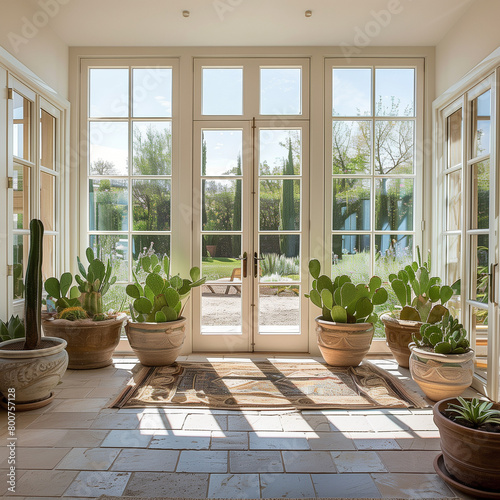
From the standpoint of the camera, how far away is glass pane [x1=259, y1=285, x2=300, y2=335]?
14.5ft

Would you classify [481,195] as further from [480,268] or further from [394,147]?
[394,147]

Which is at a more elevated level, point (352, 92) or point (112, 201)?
point (352, 92)

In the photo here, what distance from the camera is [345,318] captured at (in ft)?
12.6

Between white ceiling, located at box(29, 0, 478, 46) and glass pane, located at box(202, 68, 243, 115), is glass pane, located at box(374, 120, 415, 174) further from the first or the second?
glass pane, located at box(202, 68, 243, 115)

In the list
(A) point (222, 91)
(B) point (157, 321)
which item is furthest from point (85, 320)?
(A) point (222, 91)

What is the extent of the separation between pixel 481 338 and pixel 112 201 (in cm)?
344

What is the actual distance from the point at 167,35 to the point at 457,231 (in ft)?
10.1

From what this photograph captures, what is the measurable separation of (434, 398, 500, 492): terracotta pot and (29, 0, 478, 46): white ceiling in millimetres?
3146

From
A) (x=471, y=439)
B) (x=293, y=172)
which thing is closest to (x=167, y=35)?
(x=293, y=172)

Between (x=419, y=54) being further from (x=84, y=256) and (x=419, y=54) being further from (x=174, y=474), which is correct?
(x=174, y=474)

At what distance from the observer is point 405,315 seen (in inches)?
150

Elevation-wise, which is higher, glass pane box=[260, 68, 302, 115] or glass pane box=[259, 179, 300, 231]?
glass pane box=[260, 68, 302, 115]

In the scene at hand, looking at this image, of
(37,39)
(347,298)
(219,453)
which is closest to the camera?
(219,453)

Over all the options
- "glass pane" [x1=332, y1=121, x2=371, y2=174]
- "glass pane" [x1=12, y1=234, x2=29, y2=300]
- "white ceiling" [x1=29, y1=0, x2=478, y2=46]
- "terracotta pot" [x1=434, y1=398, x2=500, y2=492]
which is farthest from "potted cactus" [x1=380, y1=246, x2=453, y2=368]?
"glass pane" [x1=12, y1=234, x2=29, y2=300]
